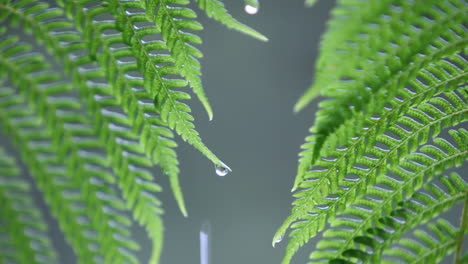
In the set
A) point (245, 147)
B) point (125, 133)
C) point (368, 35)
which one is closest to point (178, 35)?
point (125, 133)

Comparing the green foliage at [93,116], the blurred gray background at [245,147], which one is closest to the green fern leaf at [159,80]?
the green foliage at [93,116]

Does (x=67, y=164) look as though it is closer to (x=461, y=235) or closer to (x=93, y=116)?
(x=93, y=116)

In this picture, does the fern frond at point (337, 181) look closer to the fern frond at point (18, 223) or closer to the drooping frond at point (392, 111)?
the drooping frond at point (392, 111)

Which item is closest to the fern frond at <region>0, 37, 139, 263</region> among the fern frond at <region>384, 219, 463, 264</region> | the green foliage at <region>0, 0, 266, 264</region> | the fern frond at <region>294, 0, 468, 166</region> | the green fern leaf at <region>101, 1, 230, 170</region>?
the green foliage at <region>0, 0, 266, 264</region>

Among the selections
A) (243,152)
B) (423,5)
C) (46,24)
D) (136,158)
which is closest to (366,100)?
(423,5)

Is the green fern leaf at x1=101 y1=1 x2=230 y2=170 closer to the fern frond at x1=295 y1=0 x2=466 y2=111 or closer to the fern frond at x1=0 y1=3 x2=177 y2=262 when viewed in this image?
the fern frond at x1=0 y1=3 x2=177 y2=262
